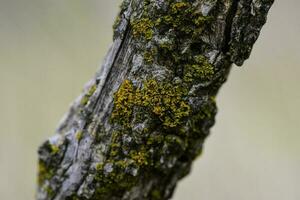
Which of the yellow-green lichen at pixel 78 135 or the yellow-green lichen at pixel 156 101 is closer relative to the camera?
the yellow-green lichen at pixel 156 101

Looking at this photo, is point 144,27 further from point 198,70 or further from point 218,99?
point 218,99

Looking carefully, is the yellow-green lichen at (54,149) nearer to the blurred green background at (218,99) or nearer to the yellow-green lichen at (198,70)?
the yellow-green lichen at (198,70)

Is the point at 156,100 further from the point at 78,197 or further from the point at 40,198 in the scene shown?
the point at 40,198

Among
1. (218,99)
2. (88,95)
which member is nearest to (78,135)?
(88,95)

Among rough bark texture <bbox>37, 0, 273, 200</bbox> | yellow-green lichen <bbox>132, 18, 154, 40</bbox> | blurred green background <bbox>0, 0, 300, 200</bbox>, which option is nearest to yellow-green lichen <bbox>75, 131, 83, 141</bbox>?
rough bark texture <bbox>37, 0, 273, 200</bbox>

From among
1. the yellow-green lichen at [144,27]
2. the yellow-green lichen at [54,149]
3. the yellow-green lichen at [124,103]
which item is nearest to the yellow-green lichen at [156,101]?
the yellow-green lichen at [124,103]

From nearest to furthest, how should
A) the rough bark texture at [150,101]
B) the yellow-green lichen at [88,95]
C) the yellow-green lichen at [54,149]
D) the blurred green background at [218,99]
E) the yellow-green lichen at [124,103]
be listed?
1. the rough bark texture at [150,101]
2. the yellow-green lichen at [124,103]
3. the yellow-green lichen at [88,95]
4. the yellow-green lichen at [54,149]
5. the blurred green background at [218,99]

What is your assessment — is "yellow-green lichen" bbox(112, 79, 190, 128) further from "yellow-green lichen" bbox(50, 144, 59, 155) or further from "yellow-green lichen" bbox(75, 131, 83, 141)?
"yellow-green lichen" bbox(50, 144, 59, 155)
